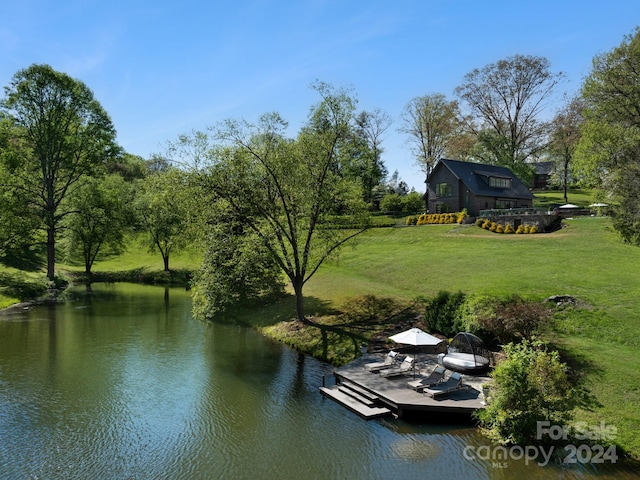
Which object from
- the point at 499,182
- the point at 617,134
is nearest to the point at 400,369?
the point at 617,134

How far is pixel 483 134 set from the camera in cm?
7531

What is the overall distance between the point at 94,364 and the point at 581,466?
67.9ft

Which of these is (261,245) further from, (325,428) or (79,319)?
(79,319)

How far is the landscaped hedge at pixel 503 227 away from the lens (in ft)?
148

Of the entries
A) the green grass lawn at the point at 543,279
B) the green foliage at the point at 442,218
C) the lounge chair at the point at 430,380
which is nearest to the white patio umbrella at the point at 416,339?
the lounge chair at the point at 430,380

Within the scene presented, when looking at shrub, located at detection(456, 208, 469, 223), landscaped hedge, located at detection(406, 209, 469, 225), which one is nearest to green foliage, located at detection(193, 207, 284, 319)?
shrub, located at detection(456, 208, 469, 223)

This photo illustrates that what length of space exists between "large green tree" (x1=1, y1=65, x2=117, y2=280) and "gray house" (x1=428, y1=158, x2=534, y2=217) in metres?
43.0

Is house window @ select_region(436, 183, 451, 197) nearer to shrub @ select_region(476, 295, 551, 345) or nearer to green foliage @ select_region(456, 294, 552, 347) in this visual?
green foliage @ select_region(456, 294, 552, 347)

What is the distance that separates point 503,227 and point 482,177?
1859cm

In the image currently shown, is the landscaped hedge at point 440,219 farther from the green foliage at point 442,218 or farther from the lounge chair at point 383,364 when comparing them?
the lounge chair at point 383,364

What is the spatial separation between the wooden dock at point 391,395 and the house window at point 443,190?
45.8 meters

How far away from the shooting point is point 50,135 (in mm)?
41156

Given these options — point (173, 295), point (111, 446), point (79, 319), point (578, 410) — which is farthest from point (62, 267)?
point (578, 410)

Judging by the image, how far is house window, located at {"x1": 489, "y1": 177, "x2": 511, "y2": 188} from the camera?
2486 inches
